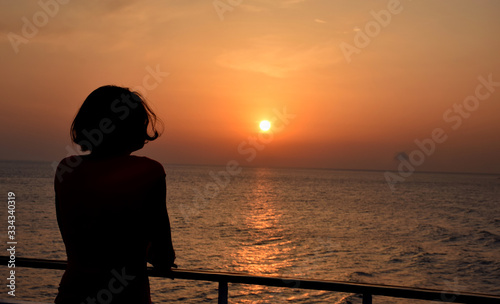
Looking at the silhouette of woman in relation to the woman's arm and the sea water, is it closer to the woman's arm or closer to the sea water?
the woman's arm

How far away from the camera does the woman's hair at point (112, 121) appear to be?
1539 millimetres

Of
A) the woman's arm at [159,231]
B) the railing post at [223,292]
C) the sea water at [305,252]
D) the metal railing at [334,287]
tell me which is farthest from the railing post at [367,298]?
the sea water at [305,252]

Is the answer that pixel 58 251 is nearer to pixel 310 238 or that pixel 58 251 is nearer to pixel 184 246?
pixel 184 246

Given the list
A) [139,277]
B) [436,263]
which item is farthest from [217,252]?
[139,277]

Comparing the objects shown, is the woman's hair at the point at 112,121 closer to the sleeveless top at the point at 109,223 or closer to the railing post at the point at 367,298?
the sleeveless top at the point at 109,223

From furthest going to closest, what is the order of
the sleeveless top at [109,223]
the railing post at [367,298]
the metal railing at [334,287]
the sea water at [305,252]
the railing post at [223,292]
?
the sea water at [305,252]
the railing post at [223,292]
the railing post at [367,298]
the metal railing at [334,287]
the sleeveless top at [109,223]

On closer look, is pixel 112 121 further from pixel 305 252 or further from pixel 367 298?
pixel 305 252

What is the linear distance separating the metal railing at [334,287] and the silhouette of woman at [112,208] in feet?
1.54

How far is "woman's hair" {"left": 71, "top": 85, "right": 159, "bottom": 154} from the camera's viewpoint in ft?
5.05

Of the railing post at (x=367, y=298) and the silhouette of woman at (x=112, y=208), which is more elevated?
the silhouette of woman at (x=112, y=208)

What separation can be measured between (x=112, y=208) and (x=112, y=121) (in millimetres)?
312

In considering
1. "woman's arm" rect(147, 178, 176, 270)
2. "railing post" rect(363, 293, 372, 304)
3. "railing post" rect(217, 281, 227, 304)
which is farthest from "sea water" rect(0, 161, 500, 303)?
"woman's arm" rect(147, 178, 176, 270)

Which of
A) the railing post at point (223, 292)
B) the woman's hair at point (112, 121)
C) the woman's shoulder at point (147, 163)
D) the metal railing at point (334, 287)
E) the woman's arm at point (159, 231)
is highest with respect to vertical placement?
the woman's hair at point (112, 121)

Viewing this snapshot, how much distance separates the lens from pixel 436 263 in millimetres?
23484
